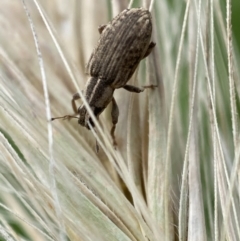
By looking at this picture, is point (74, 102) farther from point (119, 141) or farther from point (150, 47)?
point (150, 47)

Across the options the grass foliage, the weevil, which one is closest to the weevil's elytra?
the weevil

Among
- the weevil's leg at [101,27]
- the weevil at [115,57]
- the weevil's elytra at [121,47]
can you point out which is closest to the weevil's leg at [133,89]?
the weevil at [115,57]

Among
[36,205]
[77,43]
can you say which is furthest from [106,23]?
[36,205]

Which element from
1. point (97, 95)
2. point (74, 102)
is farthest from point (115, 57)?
point (74, 102)

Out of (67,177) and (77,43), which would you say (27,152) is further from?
(77,43)

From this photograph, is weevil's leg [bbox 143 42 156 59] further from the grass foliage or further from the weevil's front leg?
the weevil's front leg

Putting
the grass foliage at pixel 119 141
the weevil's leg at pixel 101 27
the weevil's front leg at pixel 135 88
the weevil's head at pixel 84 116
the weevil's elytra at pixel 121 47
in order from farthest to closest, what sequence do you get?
the weevil's elytra at pixel 121 47 → the weevil's leg at pixel 101 27 → the weevil's head at pixel 84 116 → the weevil's front leg at pixel 135 88 → the grass foliage at pixel 119 141

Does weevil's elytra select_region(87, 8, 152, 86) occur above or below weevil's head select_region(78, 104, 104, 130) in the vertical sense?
above

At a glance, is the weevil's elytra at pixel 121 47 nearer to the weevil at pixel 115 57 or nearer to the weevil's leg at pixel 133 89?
the weevil at pixel 115 57

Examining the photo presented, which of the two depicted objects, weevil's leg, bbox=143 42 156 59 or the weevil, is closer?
weevil's leg, bbox=143 42 156 59
